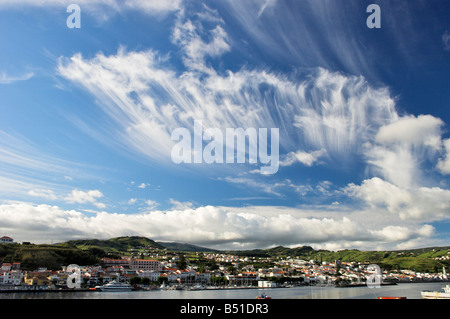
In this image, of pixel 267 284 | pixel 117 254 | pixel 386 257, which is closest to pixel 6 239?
pixel 117 254

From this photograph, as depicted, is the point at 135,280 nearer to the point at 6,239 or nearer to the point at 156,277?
the point at 156,277

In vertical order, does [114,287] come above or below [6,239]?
below

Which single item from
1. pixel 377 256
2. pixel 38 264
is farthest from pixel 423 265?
pixel 38 264

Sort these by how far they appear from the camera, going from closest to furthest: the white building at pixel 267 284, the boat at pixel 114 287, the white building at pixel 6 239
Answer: the boat at pixel 114 287 < the white building at pixel 267 284 < the white building at pixel 6 239

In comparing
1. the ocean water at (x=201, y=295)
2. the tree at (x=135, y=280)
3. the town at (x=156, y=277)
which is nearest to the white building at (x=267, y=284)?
the town at (x=156, y=277)

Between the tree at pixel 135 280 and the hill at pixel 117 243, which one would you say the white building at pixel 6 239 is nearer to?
the hill at pixel 117 243

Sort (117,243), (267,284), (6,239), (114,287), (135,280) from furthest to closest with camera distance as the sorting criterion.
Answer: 1. (117,243)
2. (6,239)
3. (267,284)
4. (135,280)
5. (114,287)

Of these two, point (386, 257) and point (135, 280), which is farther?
point (386, 257)

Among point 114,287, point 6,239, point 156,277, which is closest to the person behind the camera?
point 114,287

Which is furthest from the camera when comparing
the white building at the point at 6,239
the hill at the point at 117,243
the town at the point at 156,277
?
the hill at the point at 117,243

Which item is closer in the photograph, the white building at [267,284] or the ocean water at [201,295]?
the ocean water at [201,295]
